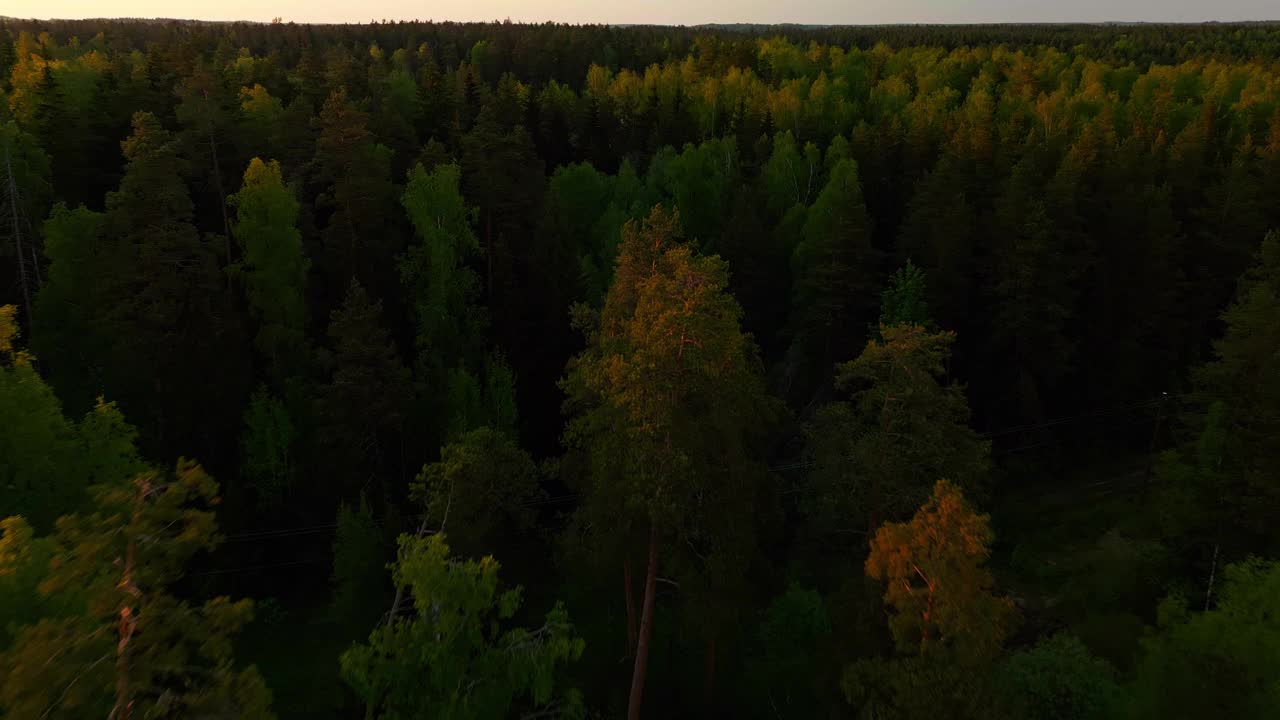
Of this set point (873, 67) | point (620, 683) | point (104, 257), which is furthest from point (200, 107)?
point (873, 67)

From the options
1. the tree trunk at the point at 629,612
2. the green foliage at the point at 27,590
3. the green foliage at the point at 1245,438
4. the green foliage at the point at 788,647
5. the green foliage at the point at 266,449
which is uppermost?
the green foliage at the point at 27,590

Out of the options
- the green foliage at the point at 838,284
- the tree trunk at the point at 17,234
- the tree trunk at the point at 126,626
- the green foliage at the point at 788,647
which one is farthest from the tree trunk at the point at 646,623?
the tree trunk at the point at 17,234

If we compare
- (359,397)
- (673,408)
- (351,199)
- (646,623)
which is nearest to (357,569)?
(359,397)

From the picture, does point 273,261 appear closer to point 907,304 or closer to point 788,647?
point 788,647

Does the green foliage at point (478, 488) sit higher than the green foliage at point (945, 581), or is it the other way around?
the green foliage at point (945, 581)

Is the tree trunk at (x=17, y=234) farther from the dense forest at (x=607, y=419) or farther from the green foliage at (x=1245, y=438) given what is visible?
the green foliage at (x=1245, y=438)

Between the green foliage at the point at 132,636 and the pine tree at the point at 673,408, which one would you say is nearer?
the green foliage at the point at 132,636

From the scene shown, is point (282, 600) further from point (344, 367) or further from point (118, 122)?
point (118, 122)
